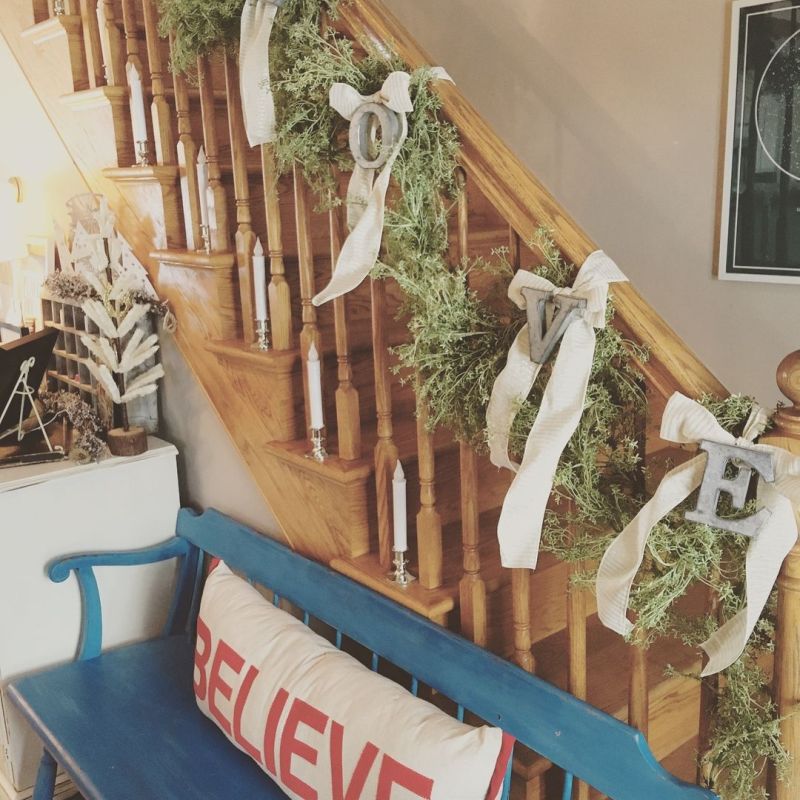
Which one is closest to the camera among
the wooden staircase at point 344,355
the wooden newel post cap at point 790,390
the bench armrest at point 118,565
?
the wooden newel post cap at point 790,390

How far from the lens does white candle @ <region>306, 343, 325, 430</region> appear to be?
6.01 feet

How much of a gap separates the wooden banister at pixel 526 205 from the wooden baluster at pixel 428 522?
45 centimetres

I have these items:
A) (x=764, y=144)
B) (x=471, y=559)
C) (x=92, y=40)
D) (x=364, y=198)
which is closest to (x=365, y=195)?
Answer: (x=364, y=198)

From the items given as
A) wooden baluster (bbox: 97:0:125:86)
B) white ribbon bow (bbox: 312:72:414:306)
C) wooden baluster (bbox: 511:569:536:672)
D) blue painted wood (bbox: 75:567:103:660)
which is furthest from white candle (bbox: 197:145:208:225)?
wooden baluster (bbox: 511:569:536:672)

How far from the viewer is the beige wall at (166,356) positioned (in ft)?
7.59

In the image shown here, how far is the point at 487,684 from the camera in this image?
58.6 inches

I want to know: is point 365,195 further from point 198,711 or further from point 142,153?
point 198,711

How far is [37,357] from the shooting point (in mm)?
2475

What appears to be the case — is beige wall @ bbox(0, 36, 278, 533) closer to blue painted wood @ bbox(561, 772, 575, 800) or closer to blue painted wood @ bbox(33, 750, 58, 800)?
blue painted wood @ bbox(33, 750, 58, 800)

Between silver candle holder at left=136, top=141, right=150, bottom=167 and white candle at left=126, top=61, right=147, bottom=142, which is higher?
white candle at left=126, top=61, right=147, bottom=142

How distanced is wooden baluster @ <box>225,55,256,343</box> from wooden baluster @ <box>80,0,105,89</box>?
2.00ft

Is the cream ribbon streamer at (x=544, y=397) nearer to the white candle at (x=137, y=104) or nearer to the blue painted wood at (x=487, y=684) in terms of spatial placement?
the blue painted wood at (x=487, y=684)

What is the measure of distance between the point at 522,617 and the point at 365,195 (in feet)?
2.57

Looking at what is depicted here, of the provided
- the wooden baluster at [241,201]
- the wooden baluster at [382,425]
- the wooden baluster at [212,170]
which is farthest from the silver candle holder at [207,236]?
the wooden baluster at [382,425]
